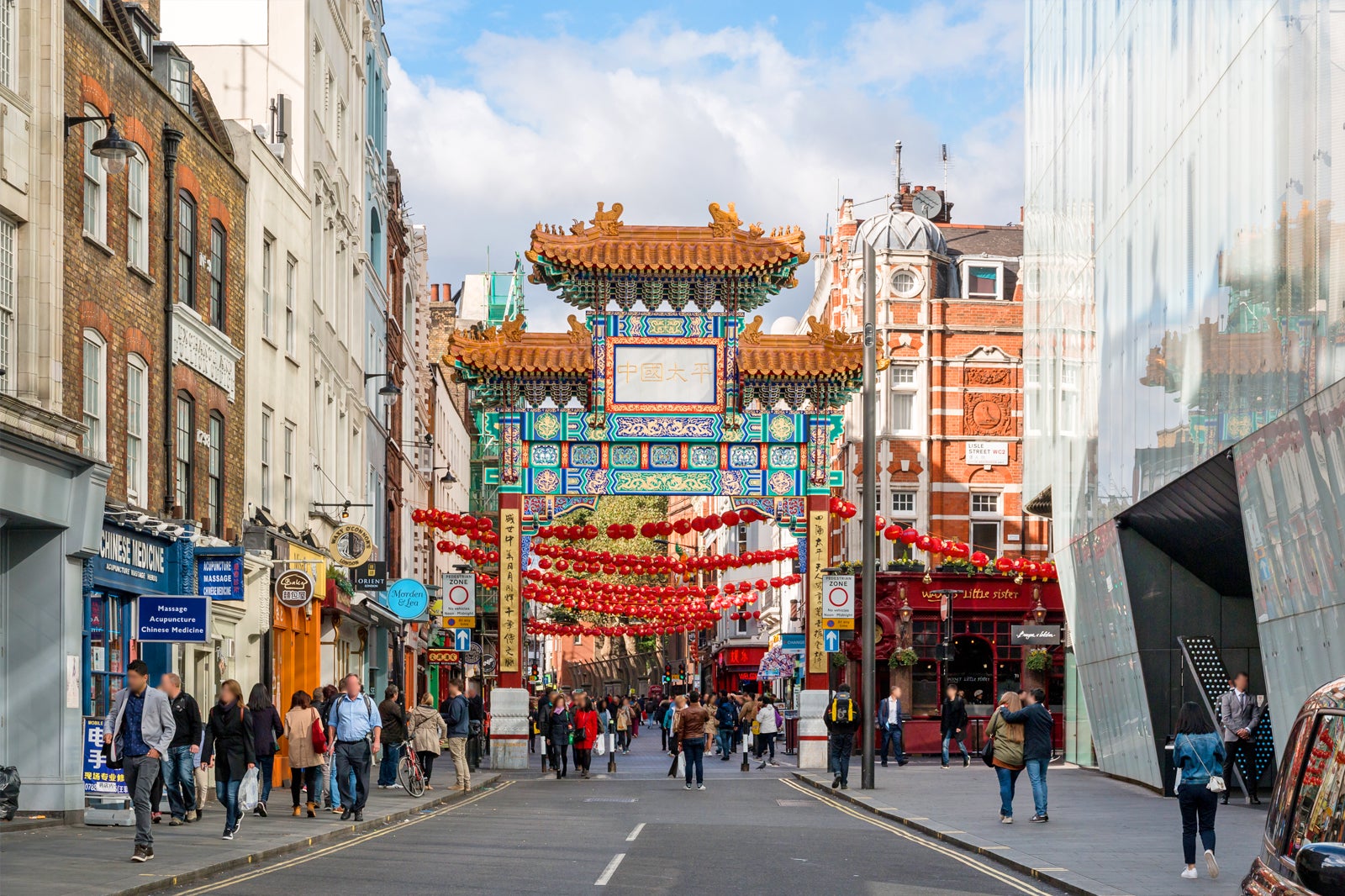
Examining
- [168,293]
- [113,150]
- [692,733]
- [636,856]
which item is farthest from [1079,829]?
[168,293]

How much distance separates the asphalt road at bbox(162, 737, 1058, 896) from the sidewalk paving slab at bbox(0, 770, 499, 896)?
13.0 inches

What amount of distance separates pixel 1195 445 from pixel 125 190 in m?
14.4

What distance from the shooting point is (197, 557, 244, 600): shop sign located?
24.4m

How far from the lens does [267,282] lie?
1265 inches

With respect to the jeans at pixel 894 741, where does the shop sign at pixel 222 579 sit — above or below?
above

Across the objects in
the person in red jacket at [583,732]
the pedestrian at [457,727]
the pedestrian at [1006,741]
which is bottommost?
the person in red jacket at [583,732]

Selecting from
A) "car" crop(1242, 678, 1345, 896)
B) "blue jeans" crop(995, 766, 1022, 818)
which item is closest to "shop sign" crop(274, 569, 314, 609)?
"blue jeans" crop(995, 766, 1022, 818)

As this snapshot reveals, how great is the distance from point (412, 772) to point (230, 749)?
8.36 meters

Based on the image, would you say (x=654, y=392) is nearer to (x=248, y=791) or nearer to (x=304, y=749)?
(x=304, y=749)

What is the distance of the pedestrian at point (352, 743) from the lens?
2270 cm

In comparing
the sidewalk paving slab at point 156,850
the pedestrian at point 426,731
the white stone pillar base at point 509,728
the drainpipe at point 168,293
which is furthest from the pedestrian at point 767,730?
the drainpipe at point 168,293

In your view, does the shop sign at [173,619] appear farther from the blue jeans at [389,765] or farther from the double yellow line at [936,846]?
the blue jeans at [389,765]

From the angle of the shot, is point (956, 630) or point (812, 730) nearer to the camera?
point (812, 730)

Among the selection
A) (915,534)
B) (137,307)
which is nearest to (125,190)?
(137,307)
